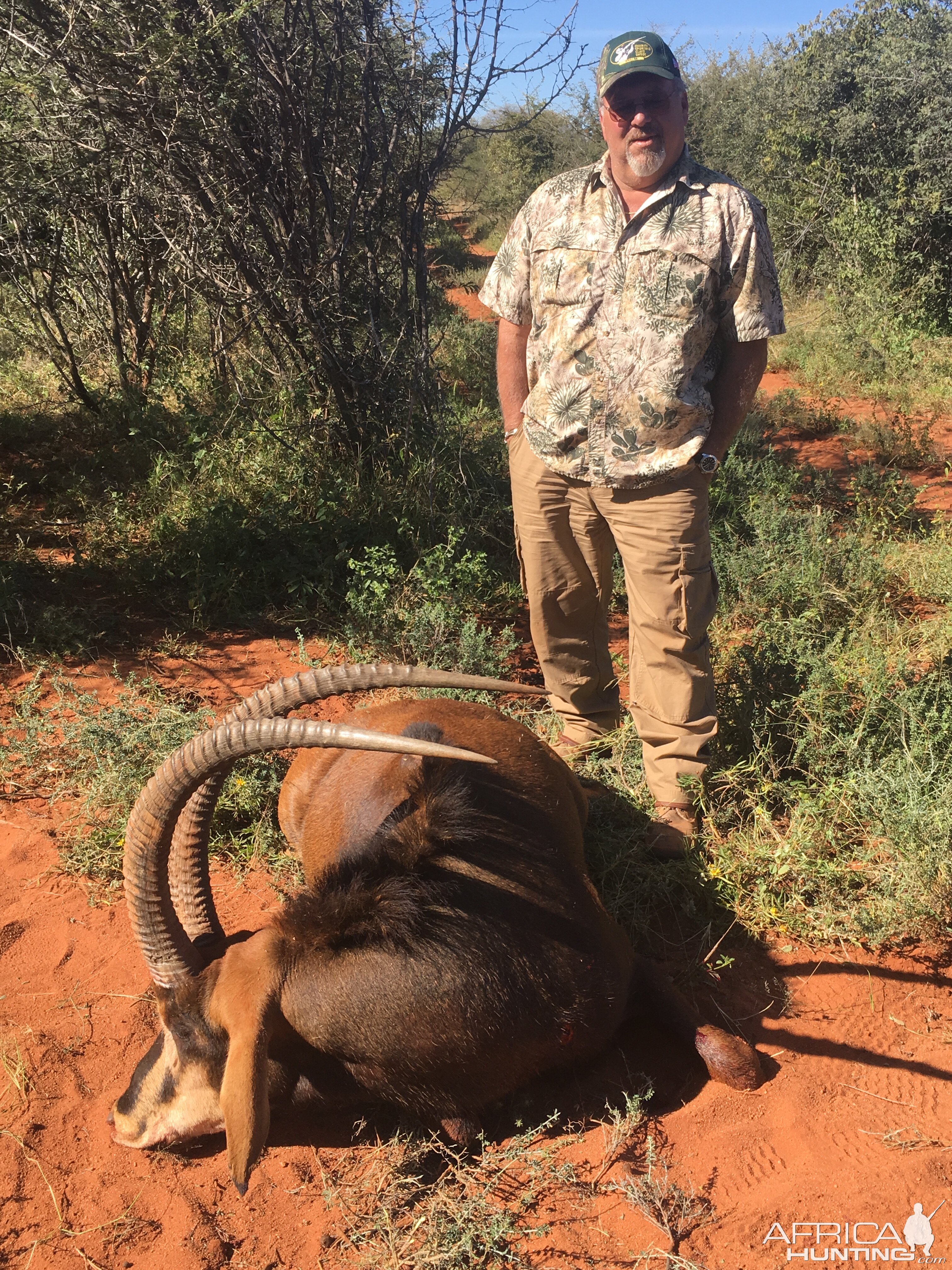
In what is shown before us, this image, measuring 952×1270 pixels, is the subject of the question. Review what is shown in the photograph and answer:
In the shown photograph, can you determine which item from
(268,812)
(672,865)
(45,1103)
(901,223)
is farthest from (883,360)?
(45,1103)

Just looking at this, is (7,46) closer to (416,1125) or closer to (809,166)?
(416,1125)

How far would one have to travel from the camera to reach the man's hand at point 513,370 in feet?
12.5

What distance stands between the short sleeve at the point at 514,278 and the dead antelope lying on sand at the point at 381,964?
178cm

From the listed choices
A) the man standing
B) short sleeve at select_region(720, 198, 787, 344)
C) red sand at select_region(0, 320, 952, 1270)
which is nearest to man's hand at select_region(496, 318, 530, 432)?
the man standing

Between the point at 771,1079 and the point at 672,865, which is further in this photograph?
the point at 672,865

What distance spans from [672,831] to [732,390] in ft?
5.81

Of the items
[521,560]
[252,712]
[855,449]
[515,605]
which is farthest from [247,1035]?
[855,449]

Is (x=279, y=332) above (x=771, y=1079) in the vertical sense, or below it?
above

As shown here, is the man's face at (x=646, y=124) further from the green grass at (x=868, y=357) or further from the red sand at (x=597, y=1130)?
the green grass at (x=868, y=357)

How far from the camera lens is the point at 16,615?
516 centimetres

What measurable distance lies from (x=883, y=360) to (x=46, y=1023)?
9795 mm

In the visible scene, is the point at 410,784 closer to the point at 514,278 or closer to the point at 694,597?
the point at 694,597

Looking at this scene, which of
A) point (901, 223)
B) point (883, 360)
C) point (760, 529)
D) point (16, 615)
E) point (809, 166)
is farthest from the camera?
point (809, 166)

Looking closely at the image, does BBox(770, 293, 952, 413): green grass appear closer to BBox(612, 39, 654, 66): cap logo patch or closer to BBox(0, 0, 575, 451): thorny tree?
BBox(0, 0, 575, 451): thorny tree
